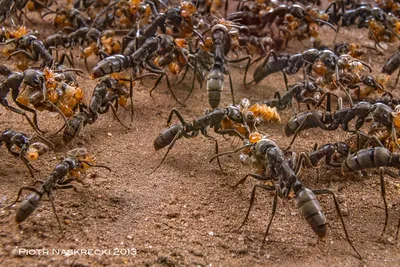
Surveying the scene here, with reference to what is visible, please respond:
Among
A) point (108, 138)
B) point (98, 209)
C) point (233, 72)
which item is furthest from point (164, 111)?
point (98, 209)

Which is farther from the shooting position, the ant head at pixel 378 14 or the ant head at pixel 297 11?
the ant head at pixel 378 14

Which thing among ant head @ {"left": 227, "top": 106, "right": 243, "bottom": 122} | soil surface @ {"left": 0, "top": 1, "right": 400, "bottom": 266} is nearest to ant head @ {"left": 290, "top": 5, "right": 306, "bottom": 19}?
soil surface @ {"left": 0, "top": 1, "right": 400, "bottom": 266}

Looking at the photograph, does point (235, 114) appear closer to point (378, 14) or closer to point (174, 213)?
point (174, 213)

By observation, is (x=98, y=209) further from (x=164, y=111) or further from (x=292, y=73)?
(x=292, y=73)

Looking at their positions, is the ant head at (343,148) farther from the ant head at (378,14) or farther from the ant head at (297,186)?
the ant head at (378,14)

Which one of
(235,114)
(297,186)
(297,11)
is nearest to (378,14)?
(297,11)

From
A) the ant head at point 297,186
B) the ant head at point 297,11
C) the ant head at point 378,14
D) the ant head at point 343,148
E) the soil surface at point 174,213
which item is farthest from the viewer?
the ant head at point 378,14

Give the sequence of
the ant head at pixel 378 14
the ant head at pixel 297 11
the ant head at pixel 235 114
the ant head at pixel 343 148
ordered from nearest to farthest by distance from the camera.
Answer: the ant head at pixel 343 148
the ant head at pixel 235 114
the ant head at pixel 297 11
the ant head at pixel 378 14

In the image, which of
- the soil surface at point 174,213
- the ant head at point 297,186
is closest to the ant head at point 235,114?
the soil surface at point 174,213
